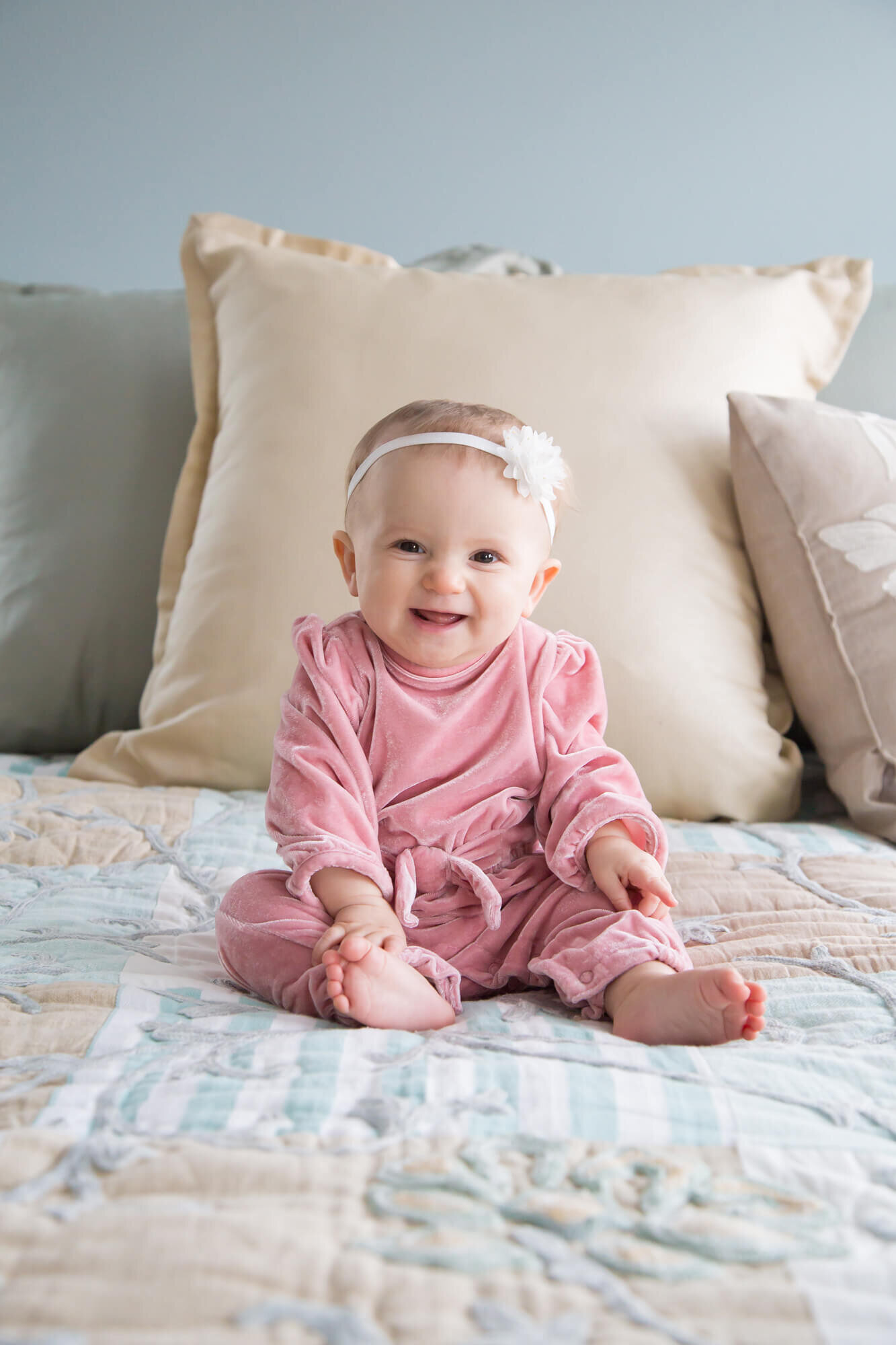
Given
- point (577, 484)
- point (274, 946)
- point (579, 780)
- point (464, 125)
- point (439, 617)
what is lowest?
point (274, 946)

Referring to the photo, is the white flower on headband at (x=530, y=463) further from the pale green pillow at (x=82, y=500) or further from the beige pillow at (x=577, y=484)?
the pale green pillow at (x=82, y=500)

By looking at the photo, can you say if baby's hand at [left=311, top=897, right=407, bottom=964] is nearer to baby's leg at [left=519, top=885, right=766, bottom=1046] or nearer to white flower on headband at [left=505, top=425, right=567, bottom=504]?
baby's leg at [left=519, top=885, right=766, bottom=1046]

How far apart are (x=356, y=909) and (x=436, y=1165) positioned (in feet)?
0.99

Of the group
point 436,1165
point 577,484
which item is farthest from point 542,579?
point 436,1165

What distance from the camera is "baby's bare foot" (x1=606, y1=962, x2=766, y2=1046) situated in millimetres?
630

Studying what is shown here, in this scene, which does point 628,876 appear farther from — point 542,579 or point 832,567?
point 832,567

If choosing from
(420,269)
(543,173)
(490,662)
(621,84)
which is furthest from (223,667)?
(621,84)

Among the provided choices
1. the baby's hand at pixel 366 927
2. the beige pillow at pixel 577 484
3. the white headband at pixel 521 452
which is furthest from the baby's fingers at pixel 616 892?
the beige pillow at pixel 577 484

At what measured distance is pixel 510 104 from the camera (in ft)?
6.57

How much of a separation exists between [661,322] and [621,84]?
35.2 inches

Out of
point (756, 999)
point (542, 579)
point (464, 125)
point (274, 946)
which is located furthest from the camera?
point (464, 125)

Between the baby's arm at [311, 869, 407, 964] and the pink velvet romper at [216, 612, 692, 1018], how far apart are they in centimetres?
1

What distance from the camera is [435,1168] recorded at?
460 mm

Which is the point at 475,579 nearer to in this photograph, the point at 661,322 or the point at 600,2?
the point at 661,322
